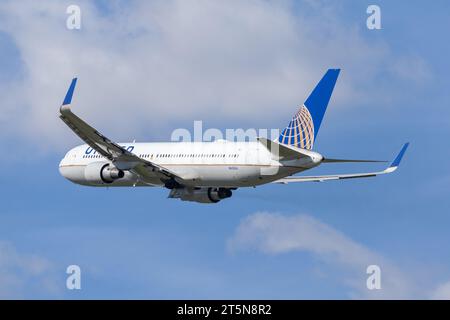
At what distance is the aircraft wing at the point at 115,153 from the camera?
7854cm

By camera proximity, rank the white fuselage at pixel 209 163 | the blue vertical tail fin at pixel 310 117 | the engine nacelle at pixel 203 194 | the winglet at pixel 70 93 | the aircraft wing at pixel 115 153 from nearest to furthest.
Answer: the winglet at pixel 70 93, the aircraft wing at pixel 115 153, the white fuselage at pixel 209 163, the blue vertical tail fin at pixel 310 117, the engine nacelle at pixel 203 194

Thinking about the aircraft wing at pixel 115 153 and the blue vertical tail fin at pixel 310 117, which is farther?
the blue vertical tail fin at pixel 310 117

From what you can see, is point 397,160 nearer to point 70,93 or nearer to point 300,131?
point 300,131

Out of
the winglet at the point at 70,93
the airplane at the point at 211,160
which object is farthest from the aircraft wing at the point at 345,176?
the winglet at the point at 70,93

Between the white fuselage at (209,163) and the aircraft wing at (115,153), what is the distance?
95 centimetres

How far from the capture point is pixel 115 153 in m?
83.1

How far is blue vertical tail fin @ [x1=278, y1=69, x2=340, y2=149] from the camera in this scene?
3189 inches

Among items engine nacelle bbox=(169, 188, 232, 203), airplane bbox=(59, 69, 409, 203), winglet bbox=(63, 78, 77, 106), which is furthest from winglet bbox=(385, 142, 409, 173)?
winglet bbox=(63, 78, 77, 106)

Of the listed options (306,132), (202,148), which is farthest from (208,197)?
(306,132)

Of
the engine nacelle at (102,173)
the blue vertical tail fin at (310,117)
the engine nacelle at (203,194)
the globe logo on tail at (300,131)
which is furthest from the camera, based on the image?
the engine nacelle at (203,194)

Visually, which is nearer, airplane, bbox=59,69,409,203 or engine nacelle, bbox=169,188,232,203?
airplane, bbox=59,69,409,203

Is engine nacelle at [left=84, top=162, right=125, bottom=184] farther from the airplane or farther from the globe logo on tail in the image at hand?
the globe logo on tail

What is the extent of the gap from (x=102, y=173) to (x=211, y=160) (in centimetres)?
890

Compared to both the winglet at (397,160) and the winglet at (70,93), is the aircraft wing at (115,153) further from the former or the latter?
the winglet at (397,160)
